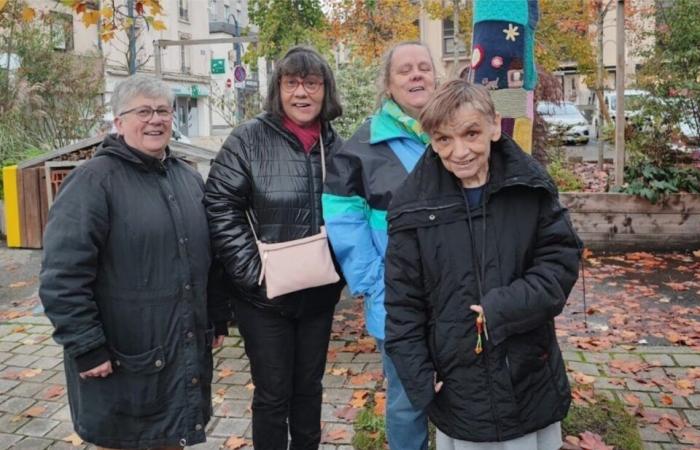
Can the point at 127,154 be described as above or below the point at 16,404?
above

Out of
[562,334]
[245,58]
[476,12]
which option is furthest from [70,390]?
[245,58]

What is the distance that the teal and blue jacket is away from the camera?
2.80 meters

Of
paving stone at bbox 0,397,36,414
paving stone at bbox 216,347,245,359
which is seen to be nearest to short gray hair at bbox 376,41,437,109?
paving stone at bbox 216,347,245,359

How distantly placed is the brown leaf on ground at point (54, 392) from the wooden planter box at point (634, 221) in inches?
234

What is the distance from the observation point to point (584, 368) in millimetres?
4770

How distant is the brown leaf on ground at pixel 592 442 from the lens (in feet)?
11.5

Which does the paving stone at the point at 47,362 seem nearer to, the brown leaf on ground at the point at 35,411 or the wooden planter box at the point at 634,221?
the brown leaf on ground at the point at 35,411

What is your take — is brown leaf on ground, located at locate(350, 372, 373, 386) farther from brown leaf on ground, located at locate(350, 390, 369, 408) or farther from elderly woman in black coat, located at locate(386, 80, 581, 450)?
elderly woman in black coat, located at locate(386, 80, 581, 450)

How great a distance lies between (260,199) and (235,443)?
1604mm

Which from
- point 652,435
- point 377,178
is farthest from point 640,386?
point 377,178

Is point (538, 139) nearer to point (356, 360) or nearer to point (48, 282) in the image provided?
point (356, 360)

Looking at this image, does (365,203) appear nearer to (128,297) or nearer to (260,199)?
(260,199)

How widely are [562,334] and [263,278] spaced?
11.3 feet

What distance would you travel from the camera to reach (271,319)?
304 centimetres
